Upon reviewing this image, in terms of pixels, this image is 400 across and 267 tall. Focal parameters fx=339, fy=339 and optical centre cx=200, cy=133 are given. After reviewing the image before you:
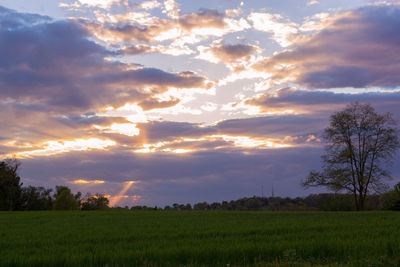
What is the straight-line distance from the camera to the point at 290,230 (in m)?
15.5

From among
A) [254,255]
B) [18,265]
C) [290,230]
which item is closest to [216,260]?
[254,255]

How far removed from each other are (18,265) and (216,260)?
4954 mm

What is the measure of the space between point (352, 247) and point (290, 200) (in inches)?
4576

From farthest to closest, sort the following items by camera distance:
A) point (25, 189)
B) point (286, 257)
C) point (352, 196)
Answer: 1. point (25, 189)
2. point (352, 196)
3. point (286, 257)

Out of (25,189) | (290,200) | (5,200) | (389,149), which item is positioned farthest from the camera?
(290,200)

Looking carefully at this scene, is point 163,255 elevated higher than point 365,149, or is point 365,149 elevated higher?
point 365,149

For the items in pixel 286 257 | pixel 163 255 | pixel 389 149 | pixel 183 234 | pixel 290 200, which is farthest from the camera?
pixel 290 200

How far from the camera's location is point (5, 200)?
93.5 meters

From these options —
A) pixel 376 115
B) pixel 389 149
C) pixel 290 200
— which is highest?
pixel 376 115

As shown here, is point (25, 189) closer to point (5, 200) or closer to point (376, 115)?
point (5, 200)

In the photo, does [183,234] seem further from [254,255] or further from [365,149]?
[365,149]

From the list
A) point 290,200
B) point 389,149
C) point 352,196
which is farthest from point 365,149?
point 290,200

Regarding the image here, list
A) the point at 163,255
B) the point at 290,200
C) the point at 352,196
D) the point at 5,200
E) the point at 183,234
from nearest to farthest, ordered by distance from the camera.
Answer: the point at 163,255
the point at 183,234
the point at 352,196
the point at 5,200
the point at 290,200

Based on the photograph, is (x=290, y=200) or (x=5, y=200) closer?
(x=5, y=200)
